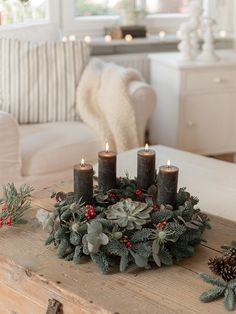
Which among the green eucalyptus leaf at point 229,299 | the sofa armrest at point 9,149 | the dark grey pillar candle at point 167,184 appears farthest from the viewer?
the sofa armrest at point 9,149

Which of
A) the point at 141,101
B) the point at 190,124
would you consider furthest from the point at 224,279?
the point at 190,124

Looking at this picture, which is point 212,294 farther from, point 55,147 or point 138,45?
point 138,45

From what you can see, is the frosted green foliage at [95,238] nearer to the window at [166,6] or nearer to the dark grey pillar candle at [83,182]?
the dark grey pillar candle at [83,182]

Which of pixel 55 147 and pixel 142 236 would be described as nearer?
pixel 142 236

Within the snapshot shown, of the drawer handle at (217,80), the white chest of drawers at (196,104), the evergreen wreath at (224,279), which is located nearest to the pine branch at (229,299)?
the evergreen wreath at (224,279)

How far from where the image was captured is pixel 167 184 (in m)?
1.52

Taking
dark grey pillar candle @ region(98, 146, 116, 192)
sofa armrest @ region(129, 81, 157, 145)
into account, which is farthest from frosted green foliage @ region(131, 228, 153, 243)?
sofa armrest @ region(129, 81, 157, 145)

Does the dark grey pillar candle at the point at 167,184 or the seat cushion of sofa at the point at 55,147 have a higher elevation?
the dark grey pillar candle at the point at 167,184

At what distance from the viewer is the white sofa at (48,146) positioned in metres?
2.56

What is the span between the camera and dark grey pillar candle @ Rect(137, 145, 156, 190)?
1622 mm

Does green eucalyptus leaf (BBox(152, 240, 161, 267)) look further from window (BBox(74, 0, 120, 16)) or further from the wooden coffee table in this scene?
window (BBox(74, 0, 120, 16))

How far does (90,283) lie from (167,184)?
1.09 ft

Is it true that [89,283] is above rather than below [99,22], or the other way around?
below

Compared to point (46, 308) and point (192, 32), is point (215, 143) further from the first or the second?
point (46, 308)
